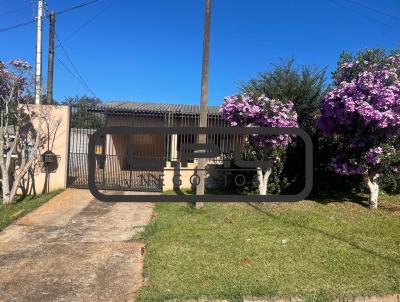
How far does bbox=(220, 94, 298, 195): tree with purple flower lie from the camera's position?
354 inches

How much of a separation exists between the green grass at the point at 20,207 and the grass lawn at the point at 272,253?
2.83 meters

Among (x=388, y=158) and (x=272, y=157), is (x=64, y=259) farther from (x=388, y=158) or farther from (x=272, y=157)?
(x=388, y=158)

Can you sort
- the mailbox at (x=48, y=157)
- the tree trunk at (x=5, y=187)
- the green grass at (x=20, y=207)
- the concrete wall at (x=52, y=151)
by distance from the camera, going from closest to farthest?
the green grass at (x=20, y=207), the tree trunk at (x=5, y=187), the mailbox at (x=48, y=157), the concrete wall at (x=52, y=151)

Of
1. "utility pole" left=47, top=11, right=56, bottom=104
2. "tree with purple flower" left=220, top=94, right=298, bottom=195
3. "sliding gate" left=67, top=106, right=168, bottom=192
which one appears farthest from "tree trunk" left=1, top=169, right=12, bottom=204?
"utility pole" left=47, top=11, right=56, bottom=104

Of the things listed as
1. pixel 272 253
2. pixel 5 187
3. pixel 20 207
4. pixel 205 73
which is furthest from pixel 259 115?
pixel 5 187

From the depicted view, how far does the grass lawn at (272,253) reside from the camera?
15.4ft

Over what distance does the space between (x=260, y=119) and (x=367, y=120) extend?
2188 mm

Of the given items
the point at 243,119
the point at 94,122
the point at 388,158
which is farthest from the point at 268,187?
the point at 94,122

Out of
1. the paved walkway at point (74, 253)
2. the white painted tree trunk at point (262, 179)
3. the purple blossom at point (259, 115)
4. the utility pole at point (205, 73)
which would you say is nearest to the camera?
the paved walkway at point (74, 253)

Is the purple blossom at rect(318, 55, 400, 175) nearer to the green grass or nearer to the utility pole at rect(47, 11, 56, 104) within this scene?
the green grass

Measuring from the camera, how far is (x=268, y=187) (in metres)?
10.3

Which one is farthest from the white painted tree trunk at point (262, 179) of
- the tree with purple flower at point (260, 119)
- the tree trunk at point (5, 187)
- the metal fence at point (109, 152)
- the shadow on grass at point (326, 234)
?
the tree trunk at point (5, 187)

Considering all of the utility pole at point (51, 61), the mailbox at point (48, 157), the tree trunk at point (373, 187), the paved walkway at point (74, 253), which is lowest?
the paved walkway at point (74, 253)

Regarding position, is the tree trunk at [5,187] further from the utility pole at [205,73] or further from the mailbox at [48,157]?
the utility pole at [205,73]
